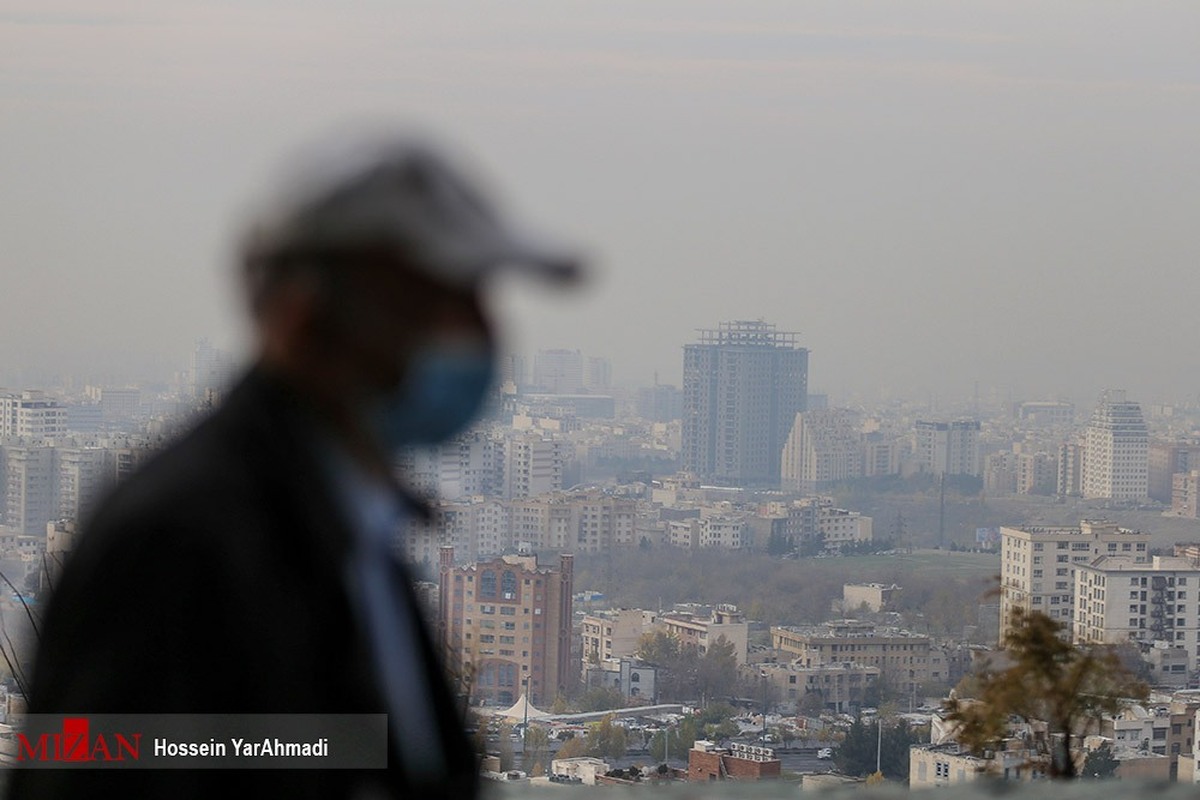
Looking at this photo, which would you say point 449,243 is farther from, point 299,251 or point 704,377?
point 704,377

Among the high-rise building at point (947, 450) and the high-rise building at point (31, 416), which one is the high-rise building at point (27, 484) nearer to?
the high-rise building at point (31, 416)

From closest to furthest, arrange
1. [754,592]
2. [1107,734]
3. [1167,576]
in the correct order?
[1107,734]
[1167,576]
[754,592]

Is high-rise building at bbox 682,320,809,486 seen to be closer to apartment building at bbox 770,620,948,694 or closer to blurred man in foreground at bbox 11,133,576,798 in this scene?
apartment building at bbox 770,620,948,694

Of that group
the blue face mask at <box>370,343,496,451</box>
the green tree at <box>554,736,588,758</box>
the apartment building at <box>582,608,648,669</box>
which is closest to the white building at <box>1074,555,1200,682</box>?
the green tree at <box>554,736,588,758</box>

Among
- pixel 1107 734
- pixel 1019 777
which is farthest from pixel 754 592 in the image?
pixel 1019 777

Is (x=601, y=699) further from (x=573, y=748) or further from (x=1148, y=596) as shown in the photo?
(x=1148, y=596)

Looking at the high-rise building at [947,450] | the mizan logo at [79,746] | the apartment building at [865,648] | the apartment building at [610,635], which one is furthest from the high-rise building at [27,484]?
the high-rise building at [947,450]
